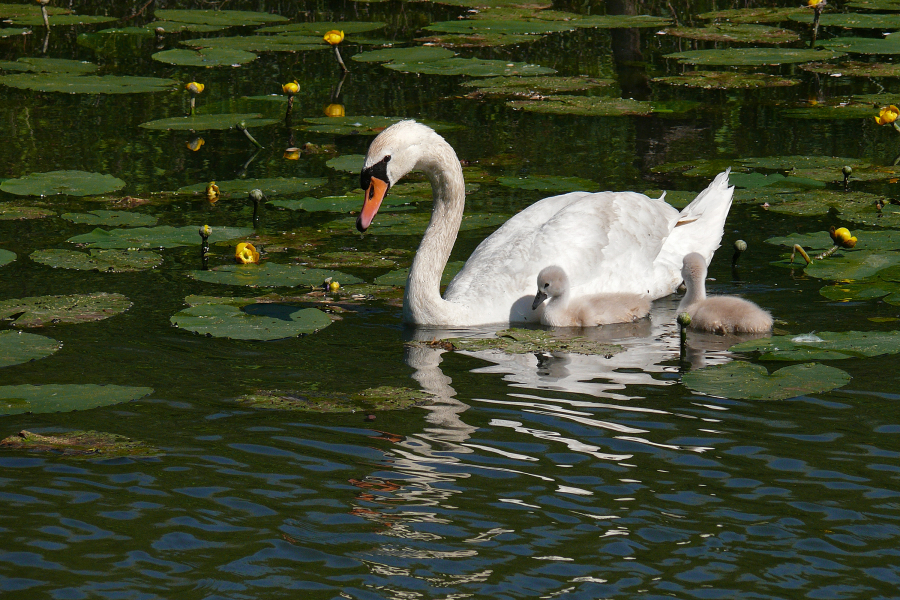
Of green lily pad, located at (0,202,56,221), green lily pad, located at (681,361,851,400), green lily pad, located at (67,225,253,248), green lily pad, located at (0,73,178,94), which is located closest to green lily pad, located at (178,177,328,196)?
green lily pad, located at (67,225,253,248)

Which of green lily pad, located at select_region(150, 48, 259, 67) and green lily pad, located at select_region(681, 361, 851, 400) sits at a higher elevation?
green lily pad, located at select_region(150, 48, 259, 67)

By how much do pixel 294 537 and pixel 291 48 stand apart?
38.9ft

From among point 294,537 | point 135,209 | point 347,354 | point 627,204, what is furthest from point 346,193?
point 294,537

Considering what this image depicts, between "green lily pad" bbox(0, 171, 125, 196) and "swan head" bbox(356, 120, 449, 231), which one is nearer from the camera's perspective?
"swan head" bbox(356, 120, 449, 231)

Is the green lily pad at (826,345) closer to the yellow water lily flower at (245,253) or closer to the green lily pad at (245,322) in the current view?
the green lily pad at (245,322)

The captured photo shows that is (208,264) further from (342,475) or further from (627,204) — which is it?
(342,475)

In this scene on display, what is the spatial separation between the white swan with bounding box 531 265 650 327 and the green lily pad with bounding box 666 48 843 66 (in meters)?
7.13

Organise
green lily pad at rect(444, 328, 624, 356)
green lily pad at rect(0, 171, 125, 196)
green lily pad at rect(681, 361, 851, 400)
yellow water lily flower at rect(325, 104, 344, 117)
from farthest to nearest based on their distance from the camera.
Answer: yellow water lily flower at rect(325, 104, 344, 117)
green lily pad at rect(0, 171, 125, 196)
green lily pad at rect(444, 328, 624, 356)
green lily pad at rect(681, 361, 851, 400)

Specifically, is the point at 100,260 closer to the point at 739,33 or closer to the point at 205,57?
the point at 205,57

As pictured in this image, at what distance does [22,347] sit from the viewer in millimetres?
6797

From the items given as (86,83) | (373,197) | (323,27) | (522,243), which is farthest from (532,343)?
(323,27)

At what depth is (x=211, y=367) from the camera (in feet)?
21.9

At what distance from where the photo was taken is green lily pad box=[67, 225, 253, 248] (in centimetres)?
896

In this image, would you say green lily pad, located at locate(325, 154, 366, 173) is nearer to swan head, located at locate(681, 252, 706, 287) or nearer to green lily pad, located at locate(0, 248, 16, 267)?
green lily pad, located at locate(0, 248, 16, 267)
